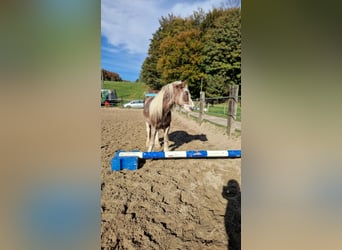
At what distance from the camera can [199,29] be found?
111 inches

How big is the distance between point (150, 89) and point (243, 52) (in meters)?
2.72

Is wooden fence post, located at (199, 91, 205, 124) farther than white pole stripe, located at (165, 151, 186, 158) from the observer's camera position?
Yes

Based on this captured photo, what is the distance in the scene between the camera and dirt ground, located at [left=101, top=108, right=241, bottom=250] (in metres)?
1.44

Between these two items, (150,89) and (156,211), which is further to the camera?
(150,89)

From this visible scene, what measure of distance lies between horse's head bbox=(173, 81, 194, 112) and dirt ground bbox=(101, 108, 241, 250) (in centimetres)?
83

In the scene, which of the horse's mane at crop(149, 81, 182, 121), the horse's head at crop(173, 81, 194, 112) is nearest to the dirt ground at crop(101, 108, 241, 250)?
the horse's mane at crop(149, 81, 182, 121)

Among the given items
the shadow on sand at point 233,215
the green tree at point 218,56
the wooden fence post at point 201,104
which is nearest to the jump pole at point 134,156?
the shadow on sand at point 233,215

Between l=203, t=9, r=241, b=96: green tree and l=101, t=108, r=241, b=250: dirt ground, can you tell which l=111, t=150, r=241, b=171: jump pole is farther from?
l=203, t=9, r=241, b=96: green tree

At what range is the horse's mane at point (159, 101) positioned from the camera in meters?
3.00

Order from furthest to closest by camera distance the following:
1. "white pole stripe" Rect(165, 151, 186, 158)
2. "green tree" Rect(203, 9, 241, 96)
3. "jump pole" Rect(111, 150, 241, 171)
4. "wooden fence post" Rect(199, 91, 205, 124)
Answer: "wooden fence post" Rect(199, 91, 205, 124) < "white pole stripe" Rect(165, 151, 186, 158) < "jump pole" Rect(111, 150, 241, 171) < "green tree" Rect(203, 9, 241, 96)
